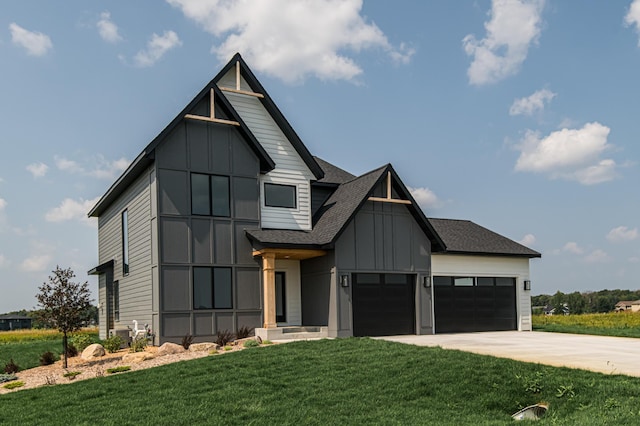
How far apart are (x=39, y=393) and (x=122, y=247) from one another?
1175 centimetres

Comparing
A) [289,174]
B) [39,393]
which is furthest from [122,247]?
[39,393]

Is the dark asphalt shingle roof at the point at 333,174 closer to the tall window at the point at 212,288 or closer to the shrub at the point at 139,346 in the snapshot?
the tall window at the point at 212,288

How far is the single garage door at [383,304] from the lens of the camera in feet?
68.4

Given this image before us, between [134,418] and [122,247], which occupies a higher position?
[122,247]

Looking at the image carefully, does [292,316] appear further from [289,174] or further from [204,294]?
[289,174]

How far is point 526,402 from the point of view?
10.3 m

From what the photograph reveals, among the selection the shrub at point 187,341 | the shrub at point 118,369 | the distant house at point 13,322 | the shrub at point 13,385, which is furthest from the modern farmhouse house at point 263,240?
the distant house at point 13,322

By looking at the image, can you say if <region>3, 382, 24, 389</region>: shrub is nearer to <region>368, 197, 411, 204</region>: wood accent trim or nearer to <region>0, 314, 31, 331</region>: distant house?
<region>368, 197, 411, 204</region>: wood accent trim

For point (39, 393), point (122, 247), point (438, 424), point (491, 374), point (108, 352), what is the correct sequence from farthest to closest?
point (122, 247), point (108, 352), point (39, 393), point (491, 374), point (438, 424)

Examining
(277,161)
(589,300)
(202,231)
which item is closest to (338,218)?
(277,161)

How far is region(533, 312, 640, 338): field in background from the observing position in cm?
2386

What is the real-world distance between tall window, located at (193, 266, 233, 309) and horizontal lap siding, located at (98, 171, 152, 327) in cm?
167

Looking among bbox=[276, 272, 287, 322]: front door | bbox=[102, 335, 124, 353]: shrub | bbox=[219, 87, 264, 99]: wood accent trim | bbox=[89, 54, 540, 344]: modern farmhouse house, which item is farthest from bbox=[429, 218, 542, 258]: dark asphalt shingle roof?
bbox=[102, 335, 124, 353]: shrub

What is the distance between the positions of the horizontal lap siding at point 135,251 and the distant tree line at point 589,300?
222 feet
